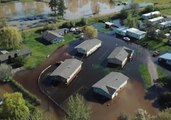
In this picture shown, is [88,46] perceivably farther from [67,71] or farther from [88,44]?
[67,71]

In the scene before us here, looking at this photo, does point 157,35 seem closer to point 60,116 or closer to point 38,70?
point 38,70

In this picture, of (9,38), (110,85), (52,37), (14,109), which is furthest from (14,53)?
(14,109)

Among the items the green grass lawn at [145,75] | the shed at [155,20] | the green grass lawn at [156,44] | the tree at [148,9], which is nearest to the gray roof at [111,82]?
the green grass lawn at [145,75]

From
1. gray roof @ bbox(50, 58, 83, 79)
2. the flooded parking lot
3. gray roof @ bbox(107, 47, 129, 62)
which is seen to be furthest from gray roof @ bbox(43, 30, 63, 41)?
gray roof @ bbox(107, 47, 129, 62)

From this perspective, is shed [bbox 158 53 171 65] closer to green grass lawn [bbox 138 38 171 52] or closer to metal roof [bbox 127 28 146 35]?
green grass lawn [bbox 138 38 171 52]

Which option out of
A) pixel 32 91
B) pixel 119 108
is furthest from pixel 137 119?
pixel 32 91

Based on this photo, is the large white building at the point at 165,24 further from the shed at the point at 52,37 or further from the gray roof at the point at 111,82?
the gray roof at the point at 111,82

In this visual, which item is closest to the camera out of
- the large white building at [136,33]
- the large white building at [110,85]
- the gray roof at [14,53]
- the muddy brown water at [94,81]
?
the muddy brown water at [94,81]
